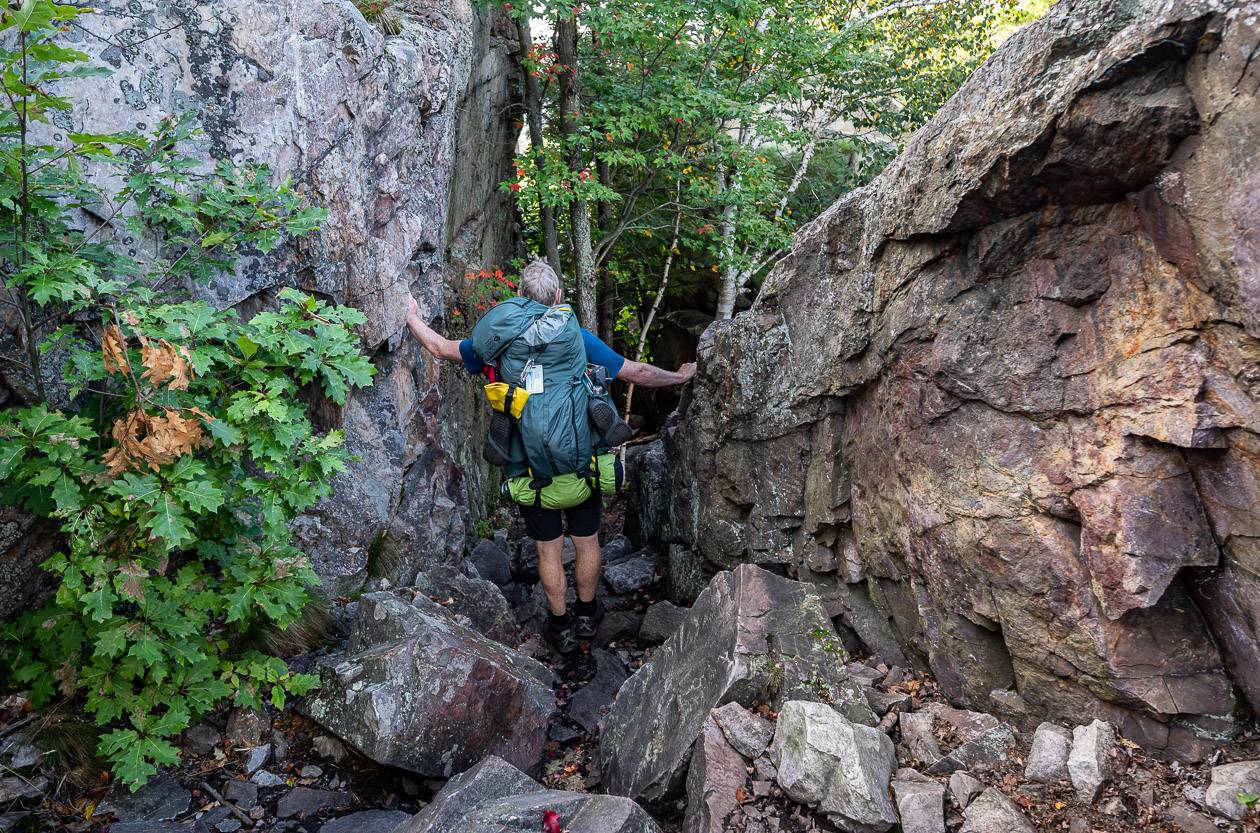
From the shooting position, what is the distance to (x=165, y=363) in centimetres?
395

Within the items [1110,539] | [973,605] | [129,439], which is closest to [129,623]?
[129,439]

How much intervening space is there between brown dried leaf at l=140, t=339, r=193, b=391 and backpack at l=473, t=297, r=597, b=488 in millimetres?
2468

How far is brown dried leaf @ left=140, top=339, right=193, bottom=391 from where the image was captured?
12.9ft

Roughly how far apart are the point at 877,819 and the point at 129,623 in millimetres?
3838

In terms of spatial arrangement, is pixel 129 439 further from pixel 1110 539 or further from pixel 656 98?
pixel 656 98

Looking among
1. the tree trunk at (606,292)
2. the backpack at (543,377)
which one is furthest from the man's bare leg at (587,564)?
the tree trunk at (606,292)

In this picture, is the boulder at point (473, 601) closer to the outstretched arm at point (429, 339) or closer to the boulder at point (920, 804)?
the outstretched arm at point (429, 339)

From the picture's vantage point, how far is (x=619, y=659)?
667 centimetres

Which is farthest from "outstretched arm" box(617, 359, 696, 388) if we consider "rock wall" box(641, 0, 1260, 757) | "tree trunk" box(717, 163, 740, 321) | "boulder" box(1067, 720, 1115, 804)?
"tree trunk" box(717, 163, 740, 321)

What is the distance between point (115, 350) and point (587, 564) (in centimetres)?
401

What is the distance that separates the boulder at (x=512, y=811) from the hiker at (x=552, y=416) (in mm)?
2675

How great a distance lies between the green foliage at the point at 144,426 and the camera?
3818 mm

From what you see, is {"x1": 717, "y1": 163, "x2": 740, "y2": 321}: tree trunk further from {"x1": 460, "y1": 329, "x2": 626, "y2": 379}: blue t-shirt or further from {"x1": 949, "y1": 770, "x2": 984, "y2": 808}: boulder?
{"x1": 949, "y1": 770, "x2": 984, "y2": 808}: boulder

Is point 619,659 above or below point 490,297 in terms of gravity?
below
